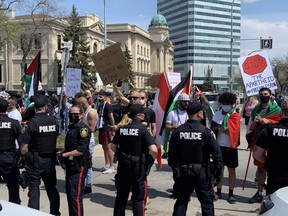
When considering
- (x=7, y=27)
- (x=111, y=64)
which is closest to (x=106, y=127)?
(x=111, y=64)

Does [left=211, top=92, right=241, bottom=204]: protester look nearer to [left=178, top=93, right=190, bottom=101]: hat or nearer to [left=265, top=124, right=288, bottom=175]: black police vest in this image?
[left=178, top=93, right=190, bottom=101]: hat

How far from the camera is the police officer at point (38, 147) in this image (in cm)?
531

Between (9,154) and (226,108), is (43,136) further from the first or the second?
(226,108)

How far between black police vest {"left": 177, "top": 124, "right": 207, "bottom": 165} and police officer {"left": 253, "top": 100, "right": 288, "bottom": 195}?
85cm

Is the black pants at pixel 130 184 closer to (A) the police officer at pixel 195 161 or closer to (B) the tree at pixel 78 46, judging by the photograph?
(A) the police officer at pixel 195 161

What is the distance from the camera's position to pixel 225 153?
22.3 feet

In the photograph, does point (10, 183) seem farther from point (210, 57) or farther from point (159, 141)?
point (210, 57)

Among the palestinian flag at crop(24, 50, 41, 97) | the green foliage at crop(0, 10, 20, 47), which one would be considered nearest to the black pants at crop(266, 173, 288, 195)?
the palestinian flag at crop(24, 50, 41, 97)

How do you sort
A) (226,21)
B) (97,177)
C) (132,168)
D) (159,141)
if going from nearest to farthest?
(132,168)
(159,141)
(97,177)
(226,21)

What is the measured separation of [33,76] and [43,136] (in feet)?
18.6

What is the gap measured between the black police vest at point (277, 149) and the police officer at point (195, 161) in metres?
0.68

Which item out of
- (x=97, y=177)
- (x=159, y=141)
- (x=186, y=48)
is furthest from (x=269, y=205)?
(x=186, y=48)

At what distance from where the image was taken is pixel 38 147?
5.34 metres

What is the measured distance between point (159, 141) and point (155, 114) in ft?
1.73
